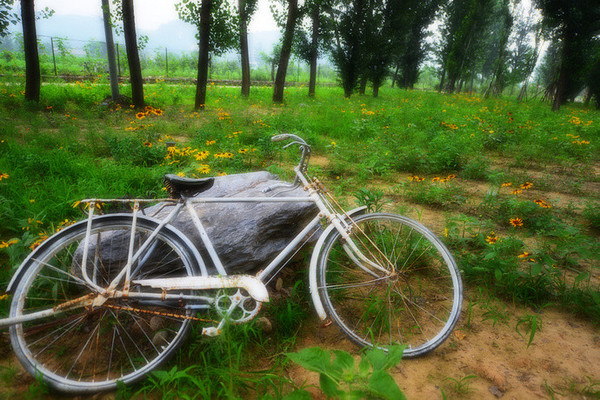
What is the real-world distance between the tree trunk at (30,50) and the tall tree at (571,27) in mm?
20289

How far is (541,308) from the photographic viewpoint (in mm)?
2418

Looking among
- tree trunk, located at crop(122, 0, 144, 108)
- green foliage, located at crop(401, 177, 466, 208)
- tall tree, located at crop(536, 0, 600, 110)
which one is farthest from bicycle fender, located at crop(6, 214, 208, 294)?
tall tree, located at crop(536, 0, 600, 110)

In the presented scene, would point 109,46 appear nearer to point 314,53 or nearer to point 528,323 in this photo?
point 314,53

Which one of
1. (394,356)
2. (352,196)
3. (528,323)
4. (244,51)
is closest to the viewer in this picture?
(394,356)

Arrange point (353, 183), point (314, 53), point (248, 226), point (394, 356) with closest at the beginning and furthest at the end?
1. point (394, 356)
2. point (248, 226)
3. point (353, 183)
4. point (314, 53)

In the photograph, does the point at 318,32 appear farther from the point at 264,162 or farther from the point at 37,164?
the point at 37,164

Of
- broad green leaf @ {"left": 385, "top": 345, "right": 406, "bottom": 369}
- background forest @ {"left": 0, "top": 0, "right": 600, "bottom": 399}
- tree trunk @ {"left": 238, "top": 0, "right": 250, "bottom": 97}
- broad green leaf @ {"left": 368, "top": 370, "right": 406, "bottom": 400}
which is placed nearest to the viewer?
broad green leaf @ {"left": 368, "top": 370, "right": 406, "bottom": 400}

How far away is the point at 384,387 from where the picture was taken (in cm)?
127

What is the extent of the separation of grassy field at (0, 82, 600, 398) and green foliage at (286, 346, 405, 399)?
0.38 meters

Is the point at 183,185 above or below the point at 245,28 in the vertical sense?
below

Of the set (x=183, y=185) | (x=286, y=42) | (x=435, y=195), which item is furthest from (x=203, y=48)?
(x=183, y=185)

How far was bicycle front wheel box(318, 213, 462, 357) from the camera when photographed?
2055mm

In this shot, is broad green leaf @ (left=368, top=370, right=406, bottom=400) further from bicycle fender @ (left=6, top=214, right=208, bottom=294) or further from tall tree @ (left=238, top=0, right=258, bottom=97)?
tall tree @ (left=238, top=0, right=258, bottom=97)

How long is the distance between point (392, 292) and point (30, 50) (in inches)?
454
